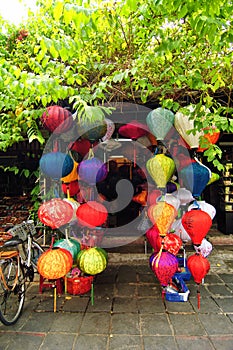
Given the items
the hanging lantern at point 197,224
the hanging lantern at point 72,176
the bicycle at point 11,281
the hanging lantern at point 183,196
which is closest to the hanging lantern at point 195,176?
the hanging lantern at point 197,224

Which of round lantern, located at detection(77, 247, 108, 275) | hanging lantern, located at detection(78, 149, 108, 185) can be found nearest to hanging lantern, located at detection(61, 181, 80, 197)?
hanging lantern, located at detection(78, 149, 108, 185)

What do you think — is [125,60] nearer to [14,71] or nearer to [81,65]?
[81,65]

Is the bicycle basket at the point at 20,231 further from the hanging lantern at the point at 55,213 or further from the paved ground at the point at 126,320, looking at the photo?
the hanging lantern at the point at 55,213

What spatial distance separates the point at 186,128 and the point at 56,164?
205cm

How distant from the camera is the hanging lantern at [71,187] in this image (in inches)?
180

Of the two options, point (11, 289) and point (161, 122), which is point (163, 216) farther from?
point (11, 289)

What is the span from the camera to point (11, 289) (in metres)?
4.08

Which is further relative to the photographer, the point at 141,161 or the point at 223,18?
the point at 141,161

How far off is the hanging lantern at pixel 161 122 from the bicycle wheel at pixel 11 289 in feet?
10.1

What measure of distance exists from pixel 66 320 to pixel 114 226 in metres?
4.66

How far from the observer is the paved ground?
3443 millimetres

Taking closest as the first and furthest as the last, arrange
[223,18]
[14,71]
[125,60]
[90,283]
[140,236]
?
[223,18], [14,71], [125,60], [90,283], [140,236]

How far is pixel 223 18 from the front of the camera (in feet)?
8.68

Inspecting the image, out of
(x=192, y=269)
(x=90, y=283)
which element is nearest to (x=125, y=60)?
(x=192, y=269)
